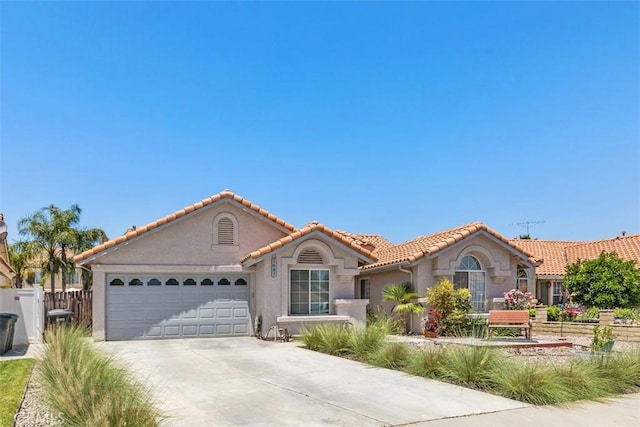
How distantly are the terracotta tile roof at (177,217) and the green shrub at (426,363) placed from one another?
9.70 m

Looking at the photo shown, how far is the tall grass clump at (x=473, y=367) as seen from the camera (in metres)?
10.8

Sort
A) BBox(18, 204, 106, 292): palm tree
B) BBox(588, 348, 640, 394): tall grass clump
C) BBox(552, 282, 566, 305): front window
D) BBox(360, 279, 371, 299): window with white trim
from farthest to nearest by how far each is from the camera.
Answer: BBox(18, 204, 106, 292): palm tree < BBox(552, 282, 566, 305): front window < BBox(360, 279, 371, 299): window with white trim < BBox(588, 348, 640, 394): tall grass clump

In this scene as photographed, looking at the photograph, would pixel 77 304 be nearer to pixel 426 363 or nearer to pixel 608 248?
pixel 426 363

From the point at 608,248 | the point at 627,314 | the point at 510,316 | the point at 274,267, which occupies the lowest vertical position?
the point at 627,314

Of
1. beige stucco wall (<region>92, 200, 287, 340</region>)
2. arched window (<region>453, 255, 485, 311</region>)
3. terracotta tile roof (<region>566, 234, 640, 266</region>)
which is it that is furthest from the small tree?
beige stucco wall (<region>92, 200, 287, 340</region>)

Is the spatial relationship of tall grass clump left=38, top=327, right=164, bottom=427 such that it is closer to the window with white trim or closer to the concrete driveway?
the concrete driveway

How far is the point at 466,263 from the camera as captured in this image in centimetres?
2198

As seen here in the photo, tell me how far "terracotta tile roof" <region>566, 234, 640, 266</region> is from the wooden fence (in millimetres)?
28229

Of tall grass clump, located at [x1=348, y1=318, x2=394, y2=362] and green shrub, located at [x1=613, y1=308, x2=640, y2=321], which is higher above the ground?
tall grass clump, located at [x1=348, y1=318, x2=394, y2=362]

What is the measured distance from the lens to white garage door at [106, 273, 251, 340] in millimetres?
19000

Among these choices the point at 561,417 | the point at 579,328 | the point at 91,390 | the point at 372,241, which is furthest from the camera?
the point at 372,241

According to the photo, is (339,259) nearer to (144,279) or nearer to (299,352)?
(299,352)

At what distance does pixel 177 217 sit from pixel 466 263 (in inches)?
457

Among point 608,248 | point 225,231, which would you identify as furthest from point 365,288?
point 608,248
